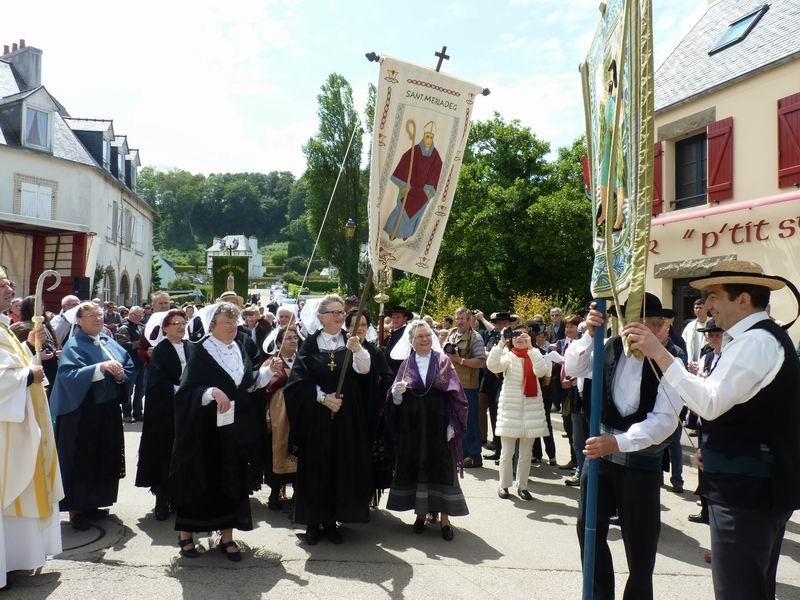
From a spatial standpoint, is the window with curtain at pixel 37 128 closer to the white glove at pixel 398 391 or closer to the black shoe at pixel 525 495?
the white glove at pixel 398 391

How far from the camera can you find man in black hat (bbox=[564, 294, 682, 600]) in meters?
3.39

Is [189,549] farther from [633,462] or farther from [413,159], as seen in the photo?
[413,159]

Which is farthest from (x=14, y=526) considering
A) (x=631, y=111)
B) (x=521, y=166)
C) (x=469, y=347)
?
(x=521, y=166)

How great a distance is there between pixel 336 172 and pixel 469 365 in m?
33.2

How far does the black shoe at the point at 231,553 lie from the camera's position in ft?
16.3

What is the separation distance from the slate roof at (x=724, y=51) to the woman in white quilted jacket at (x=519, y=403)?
346 inches

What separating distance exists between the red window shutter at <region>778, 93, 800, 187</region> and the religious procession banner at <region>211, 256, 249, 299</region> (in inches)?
417

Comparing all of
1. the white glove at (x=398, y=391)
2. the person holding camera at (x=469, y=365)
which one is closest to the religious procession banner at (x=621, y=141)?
the white glove at (x=398, y=391)

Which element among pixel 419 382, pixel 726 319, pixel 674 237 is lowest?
pixel 419 382

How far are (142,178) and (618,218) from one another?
317 ft

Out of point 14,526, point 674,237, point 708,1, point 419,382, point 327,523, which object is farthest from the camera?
point 708,1

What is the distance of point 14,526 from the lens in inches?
173

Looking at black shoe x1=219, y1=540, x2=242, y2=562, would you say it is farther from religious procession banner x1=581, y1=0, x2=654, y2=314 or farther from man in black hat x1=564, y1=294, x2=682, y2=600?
religious procession banner x1=581, y1=0, x2=654, y2=314

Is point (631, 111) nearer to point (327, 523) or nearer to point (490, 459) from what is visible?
point (327, 523)
